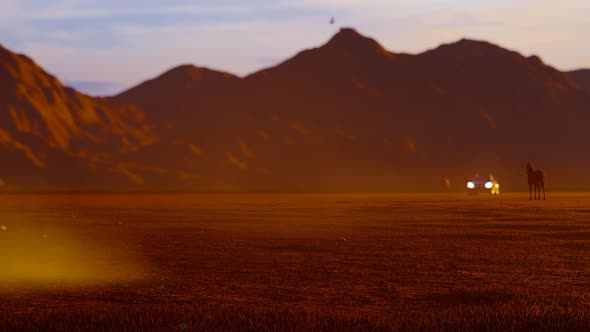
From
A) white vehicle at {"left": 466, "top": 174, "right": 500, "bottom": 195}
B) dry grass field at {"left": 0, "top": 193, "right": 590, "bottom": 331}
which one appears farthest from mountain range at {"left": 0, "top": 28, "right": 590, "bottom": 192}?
dry grass field at {"left": 0, "top": 193, "right": 590, "bottom": 331}

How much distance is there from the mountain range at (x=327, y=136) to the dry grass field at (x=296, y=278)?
109800 mm

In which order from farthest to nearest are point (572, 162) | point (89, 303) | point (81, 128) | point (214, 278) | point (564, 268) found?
point (81, 128) < point (572, 162) < point (564, 268) < point (214, 278) < point (89, 303)

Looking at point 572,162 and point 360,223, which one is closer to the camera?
point 360,223

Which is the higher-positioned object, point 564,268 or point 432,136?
point 432,136

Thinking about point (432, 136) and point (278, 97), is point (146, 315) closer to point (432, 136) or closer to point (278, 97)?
point (432, 136)

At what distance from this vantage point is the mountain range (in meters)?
145

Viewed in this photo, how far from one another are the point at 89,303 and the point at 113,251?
7253 mm

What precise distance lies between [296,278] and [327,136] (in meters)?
157

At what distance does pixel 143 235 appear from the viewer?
71.7 feet

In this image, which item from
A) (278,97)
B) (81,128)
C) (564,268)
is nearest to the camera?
(564,268)

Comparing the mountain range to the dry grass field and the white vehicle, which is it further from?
the dry grass field

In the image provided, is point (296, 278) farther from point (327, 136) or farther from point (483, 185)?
point (327, 136)

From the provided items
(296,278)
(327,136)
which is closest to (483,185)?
(296,278)

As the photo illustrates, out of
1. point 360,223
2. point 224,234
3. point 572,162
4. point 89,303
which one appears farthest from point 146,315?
point 572,162
